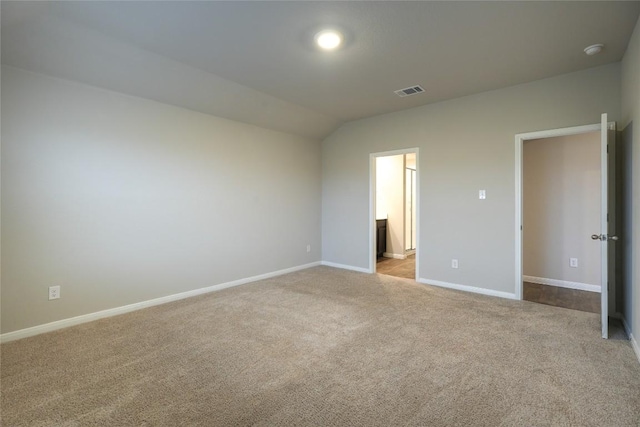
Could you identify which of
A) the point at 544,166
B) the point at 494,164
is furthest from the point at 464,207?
the point at 544,166

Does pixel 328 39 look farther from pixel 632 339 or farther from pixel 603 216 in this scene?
pixel 632 339

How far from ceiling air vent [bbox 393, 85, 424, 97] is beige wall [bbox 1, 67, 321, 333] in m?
2.10

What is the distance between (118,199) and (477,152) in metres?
4.37

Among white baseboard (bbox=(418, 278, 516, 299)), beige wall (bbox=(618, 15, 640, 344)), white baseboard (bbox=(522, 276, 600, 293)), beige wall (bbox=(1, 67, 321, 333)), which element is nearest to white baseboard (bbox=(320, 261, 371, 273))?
white baseboard (bbox=(418, 278, 516, 299))

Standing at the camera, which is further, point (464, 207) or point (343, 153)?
point (343, 153)

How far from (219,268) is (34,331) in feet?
6.36

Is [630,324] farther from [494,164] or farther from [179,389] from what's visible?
[179,389]

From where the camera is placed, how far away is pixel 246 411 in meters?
1.75

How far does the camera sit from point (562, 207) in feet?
14.0

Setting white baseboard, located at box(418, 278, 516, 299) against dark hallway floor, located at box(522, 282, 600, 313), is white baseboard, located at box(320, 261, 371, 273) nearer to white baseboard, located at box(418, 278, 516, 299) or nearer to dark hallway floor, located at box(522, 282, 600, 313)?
white baseboard, located at box(418, 278, 516, 299)

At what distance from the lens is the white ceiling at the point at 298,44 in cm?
224

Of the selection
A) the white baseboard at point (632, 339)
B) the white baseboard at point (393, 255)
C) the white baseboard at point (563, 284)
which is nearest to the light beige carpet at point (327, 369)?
the white baseboard at point (632, 339)

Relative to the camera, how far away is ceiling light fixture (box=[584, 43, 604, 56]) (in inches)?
108

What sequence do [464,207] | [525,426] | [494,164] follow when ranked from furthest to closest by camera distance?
[464,207]
[494,164]
[525,426]
